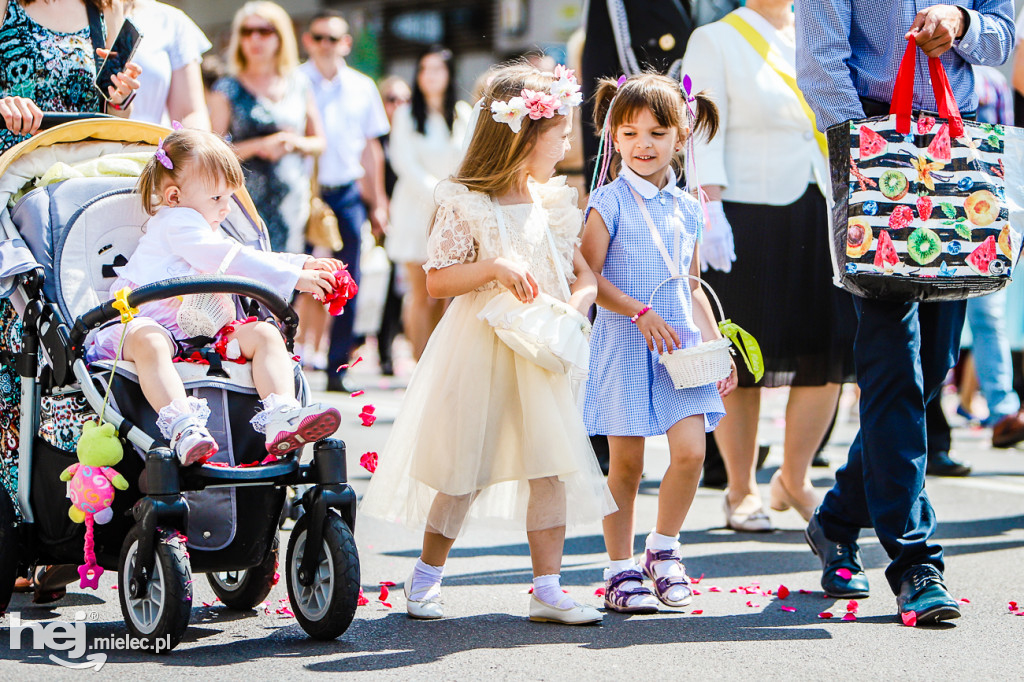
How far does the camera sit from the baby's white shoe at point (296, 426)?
355 cm

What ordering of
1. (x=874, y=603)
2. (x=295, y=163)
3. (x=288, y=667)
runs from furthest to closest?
1. (x=295, y=163)
2. (x=874, y=603)
3. (x=288, y=667)

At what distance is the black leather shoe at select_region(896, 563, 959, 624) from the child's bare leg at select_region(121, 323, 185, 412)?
6.92ft

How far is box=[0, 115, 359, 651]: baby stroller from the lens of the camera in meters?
3.48

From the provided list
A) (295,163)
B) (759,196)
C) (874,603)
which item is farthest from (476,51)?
(874,603)

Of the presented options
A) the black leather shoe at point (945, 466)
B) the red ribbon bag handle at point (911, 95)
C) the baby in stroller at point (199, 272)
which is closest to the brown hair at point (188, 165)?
the baby in stroller at point (199, 272)

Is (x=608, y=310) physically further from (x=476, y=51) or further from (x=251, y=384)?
(x=476, y=51)

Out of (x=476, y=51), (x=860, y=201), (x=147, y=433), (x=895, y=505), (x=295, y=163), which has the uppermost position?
(x=476, y=51)

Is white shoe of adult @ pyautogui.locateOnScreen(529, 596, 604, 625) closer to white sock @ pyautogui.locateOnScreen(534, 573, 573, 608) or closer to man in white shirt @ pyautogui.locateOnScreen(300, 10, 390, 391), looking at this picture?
white sock @ pyautogui.locateOnScreen(534, 573, 573, 608)

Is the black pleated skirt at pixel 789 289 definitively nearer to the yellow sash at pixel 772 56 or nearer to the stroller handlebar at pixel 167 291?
the yellow sash at pixel 772 56

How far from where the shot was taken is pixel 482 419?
12.8 ft

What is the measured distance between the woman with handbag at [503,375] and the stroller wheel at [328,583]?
0.36 meters

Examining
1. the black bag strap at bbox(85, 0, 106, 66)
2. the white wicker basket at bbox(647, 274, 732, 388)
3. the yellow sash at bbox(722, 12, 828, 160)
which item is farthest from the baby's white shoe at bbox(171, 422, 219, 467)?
→ the yellow sash at bbox(722, 12, 828, 160)

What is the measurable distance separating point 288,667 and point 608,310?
1.53 metres

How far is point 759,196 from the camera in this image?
529cm
